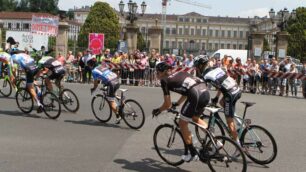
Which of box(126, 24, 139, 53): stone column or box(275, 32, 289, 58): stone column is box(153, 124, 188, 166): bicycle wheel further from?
box(275, 32, 289, 58): stone column

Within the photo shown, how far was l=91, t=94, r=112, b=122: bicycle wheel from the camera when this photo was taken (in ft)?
40.1

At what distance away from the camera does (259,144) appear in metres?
8.35

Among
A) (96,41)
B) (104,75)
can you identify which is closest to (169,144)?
(104,75)

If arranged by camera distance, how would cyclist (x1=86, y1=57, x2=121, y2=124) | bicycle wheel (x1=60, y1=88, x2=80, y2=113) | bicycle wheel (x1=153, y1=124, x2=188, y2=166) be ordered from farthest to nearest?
bicycle wheel (x1=60, y1=88, x2=80, y2=113), cyclist (x1=86, y1=57, x2=121, y2=124), bicycle wheel (x1=153, y1=124, x2=188, y2=166)

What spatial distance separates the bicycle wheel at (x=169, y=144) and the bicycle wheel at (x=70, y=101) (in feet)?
17.2

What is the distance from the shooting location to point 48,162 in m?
7.91

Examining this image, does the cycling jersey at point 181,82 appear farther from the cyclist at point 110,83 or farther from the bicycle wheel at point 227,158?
the cyclist at point 110,83

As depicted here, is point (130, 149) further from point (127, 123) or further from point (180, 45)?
point (180, 45)

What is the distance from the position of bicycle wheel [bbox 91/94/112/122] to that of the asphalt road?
182 mm

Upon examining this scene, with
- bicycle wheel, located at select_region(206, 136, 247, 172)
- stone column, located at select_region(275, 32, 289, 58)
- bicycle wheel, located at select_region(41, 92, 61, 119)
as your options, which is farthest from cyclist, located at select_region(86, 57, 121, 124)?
stone column, located at select_region(275, 32, 289, 58)

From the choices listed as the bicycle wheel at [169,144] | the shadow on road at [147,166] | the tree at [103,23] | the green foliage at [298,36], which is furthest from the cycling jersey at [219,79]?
the tree at [103,23]

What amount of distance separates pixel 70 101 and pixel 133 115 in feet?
8.22

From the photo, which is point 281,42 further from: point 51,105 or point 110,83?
point 51,105

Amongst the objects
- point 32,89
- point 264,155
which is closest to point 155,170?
point 264,155
